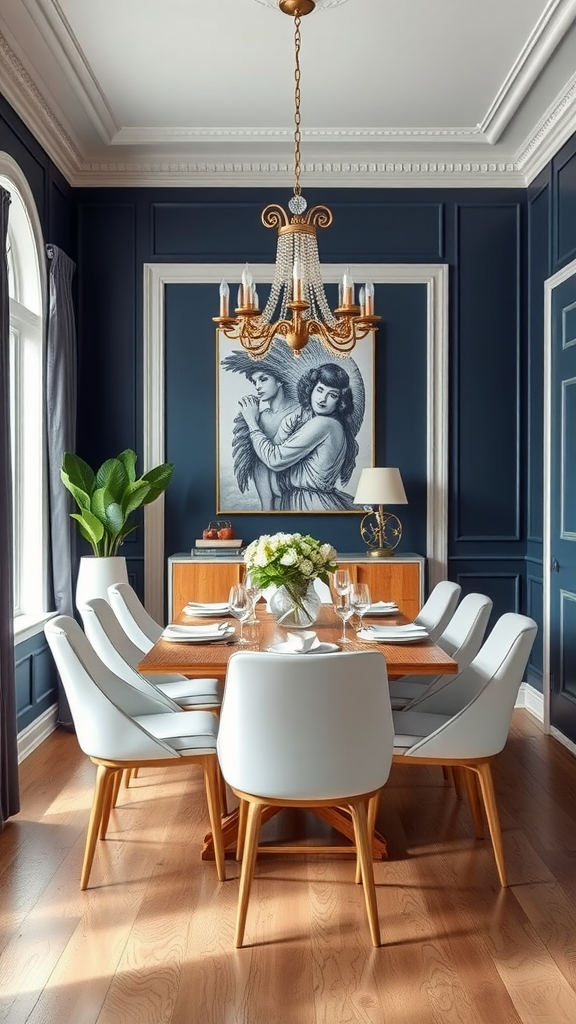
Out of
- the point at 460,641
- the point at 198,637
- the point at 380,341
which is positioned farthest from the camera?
the point at 380,341

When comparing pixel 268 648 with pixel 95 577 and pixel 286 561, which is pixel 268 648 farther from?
pixel 95 577

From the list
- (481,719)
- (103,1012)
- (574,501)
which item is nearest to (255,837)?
(103,1012)

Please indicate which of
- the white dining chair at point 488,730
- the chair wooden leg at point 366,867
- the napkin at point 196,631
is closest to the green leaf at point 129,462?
the napkin at point 196,631

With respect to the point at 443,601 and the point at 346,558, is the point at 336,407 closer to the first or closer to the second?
the point at 346,558

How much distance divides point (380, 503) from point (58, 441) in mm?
1877

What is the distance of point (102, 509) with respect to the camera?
16.1 feet

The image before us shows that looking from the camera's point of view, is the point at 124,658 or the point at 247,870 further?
the point at 124,658

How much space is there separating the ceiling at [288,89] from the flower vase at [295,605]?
8.17 feet

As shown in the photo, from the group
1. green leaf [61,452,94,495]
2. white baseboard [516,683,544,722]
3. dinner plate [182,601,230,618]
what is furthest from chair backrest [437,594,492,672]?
green leaf [61,452,94,495]

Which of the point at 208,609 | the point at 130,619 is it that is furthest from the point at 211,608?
the point at 130,619

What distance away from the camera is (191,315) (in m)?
5.59

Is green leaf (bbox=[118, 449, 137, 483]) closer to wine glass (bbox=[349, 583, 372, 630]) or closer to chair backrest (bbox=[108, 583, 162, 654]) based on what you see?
chair backrest (bbox=[108, 583, 162, 654])

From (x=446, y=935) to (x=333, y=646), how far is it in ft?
3.17

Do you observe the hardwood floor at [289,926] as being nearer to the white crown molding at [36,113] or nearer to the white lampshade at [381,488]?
the white lampshade at [381,488]
